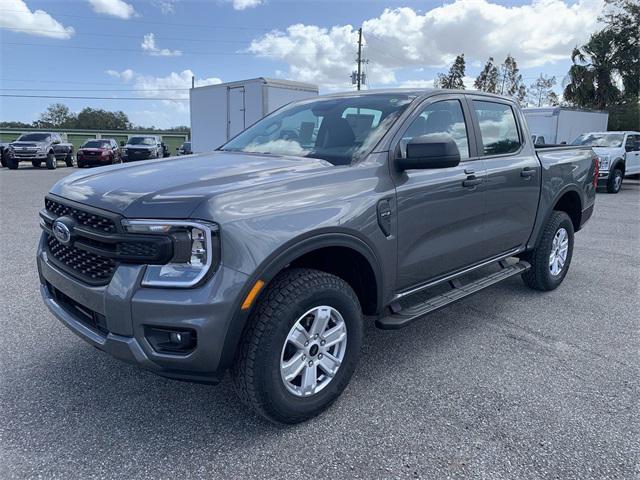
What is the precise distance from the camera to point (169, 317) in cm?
222

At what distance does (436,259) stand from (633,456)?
157 centimetres

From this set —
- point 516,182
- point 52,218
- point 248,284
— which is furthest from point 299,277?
point 516,182

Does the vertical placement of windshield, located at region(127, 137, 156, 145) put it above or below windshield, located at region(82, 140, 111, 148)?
above

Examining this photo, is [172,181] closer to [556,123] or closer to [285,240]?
[285,240]

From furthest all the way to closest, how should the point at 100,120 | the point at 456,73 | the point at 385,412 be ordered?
1. the point at 100,120
2. the point at 456,73
3. the point at 385,412

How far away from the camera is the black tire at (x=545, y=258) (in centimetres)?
484

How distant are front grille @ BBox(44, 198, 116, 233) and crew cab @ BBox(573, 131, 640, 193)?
14948 millimetres

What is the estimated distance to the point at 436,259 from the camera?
3.48 metres

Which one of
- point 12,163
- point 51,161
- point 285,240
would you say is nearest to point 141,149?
point 51,161

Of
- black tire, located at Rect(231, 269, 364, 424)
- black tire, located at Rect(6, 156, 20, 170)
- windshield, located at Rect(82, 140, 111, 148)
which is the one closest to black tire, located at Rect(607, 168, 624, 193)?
black tire, located at Rect(231, 269, 364, 424)

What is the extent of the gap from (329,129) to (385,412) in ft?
6.35

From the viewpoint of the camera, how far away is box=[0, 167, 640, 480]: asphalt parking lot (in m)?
2.39

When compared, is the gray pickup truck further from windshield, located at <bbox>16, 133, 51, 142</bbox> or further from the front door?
windshield, located at <bbox>16, 133, 51, 142</bbox>

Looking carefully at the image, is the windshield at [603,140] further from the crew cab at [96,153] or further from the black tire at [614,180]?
the crew cab at [96,153]
